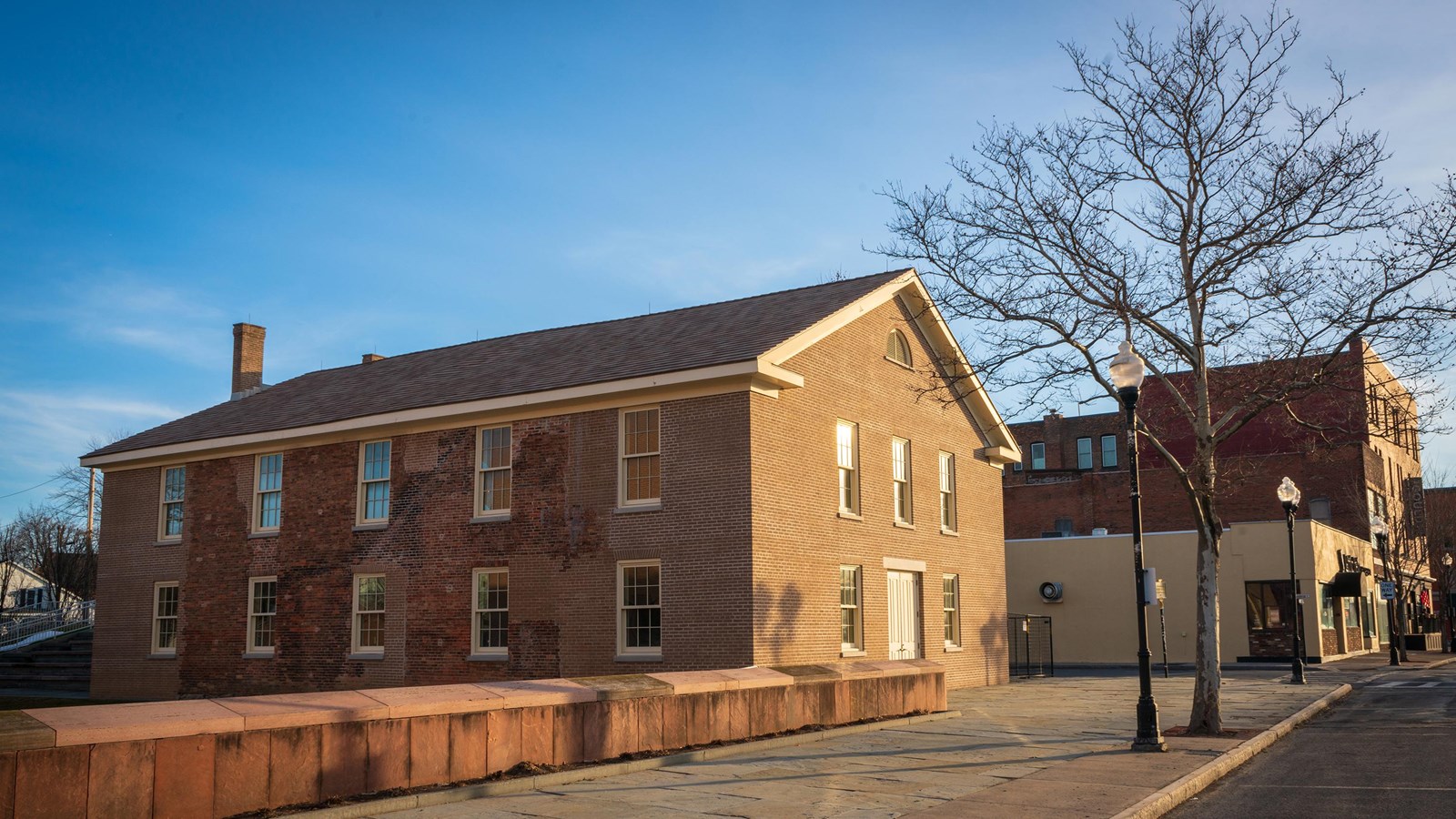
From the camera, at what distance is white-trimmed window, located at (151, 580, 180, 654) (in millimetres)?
28578

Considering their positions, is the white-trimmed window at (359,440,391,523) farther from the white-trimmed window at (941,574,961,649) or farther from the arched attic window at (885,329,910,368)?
the white-trimmed window at (941,574,961,649)

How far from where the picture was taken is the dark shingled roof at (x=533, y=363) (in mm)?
22547

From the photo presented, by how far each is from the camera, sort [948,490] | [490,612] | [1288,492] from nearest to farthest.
A: [490,612]
[1288,492]
[948,490]

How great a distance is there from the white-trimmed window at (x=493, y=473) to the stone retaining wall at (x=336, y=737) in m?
9.34

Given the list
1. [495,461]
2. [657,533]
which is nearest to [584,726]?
[657,533]

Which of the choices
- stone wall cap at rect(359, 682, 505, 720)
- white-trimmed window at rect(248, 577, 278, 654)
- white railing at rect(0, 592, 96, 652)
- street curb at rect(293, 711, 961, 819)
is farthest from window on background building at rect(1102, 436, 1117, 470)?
stone wall cap at rect(359, 682, 505, 720)

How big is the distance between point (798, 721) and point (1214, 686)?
5.74 metres

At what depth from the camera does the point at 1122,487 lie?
2254 inches

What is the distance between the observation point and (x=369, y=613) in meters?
25.1

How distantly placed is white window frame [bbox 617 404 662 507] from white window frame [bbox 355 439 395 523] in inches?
237

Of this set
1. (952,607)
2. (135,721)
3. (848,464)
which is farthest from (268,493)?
(135,721)

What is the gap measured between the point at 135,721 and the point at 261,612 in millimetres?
19110

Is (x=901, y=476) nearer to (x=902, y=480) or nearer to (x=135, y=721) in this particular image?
(x=902, y=480)

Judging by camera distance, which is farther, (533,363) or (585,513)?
(533,363)
